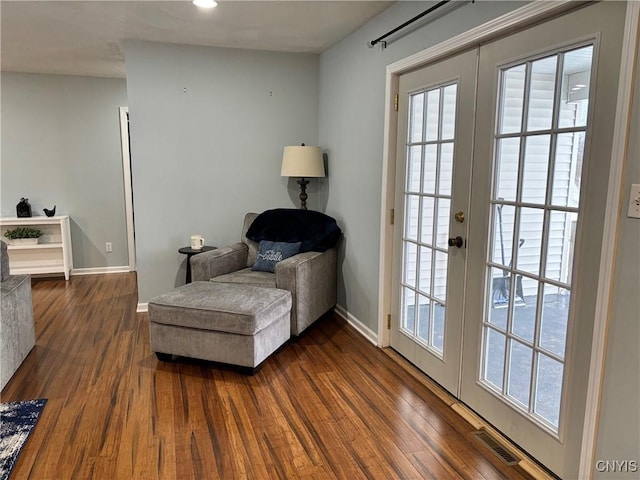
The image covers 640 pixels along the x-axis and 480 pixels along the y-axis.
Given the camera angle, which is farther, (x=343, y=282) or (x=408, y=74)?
(x=343, y=282)

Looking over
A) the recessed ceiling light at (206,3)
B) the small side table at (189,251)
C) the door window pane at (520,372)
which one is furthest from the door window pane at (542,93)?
the small side table at (189,251)

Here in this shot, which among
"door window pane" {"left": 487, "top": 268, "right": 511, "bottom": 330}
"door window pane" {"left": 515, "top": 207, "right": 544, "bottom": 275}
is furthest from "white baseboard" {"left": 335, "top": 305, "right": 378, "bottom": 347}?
"door window pane" {"left": 515, "top": 207, "right": 544, "bottom": 275}

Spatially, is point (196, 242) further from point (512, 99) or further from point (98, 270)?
Answer: point (512, 99)

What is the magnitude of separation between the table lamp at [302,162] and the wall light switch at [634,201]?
108 inches

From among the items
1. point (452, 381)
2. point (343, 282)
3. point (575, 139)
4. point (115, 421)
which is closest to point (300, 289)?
point (343, 282)

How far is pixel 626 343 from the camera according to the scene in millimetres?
1591

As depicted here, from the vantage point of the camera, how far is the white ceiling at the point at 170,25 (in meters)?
3.04

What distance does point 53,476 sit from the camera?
76.5 inches

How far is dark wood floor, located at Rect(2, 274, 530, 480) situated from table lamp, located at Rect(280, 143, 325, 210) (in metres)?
1.41

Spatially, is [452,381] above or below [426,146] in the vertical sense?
below

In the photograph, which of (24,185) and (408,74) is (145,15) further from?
(24,185)

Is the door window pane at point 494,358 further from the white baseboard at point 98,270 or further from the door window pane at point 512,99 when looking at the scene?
the white baseboard at point 98,270

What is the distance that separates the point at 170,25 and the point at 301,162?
1.44 m

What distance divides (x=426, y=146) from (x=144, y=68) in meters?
2.52
